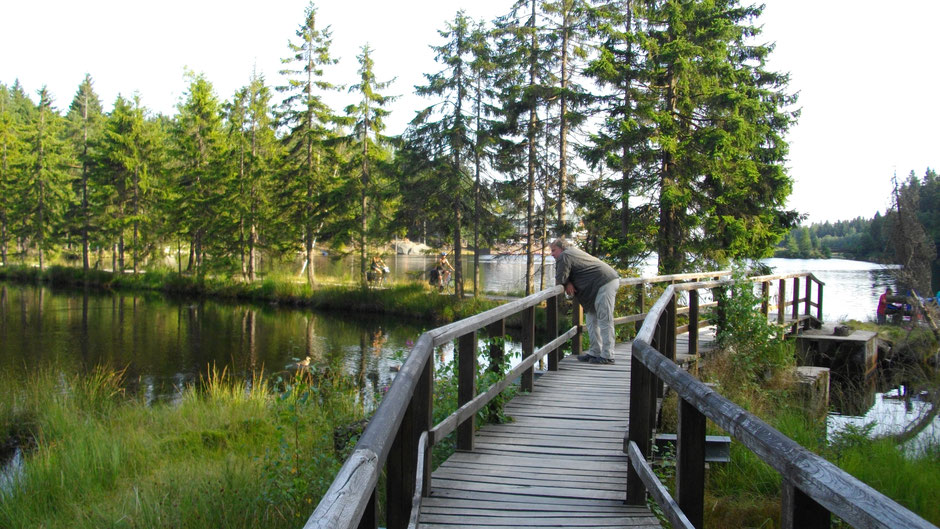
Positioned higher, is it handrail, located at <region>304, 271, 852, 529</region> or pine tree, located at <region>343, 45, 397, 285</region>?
pine tree, located at <region>343, 45, 397, 285</region>

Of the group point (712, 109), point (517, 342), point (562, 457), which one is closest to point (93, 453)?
point (562, 457)

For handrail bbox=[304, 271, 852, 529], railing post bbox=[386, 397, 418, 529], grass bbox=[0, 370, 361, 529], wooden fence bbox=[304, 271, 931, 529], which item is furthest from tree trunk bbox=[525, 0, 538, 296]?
railing post bbox=[386, 397, 418, 529]

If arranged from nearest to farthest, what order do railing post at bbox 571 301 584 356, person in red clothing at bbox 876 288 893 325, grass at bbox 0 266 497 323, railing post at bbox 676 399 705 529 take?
railing post at bbox 676 399 705 529
railing post at bbox 571 301 584 356
person in red clothing at bbox 876 288 893 325
grass at bbox 0 266 497 323

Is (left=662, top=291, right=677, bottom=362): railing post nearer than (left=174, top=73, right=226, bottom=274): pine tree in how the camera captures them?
Yes

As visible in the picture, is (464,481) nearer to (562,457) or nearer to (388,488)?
(562,457)

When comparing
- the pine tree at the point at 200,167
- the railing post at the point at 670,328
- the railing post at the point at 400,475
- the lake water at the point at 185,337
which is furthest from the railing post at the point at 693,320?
the pine tree at the point at 200,167

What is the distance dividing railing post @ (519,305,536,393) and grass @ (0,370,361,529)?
2.11 meters

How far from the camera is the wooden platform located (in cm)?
411

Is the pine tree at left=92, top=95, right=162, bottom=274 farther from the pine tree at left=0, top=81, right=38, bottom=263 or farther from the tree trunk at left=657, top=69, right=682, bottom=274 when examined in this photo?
the tree trunk at left=657, top=69, right=682, bottom=274

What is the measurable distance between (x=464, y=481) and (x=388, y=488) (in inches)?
68.7

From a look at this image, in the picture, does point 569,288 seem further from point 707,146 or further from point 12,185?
point 12,185

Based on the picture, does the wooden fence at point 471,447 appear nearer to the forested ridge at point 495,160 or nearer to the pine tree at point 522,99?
the forested ridge at point 495,160

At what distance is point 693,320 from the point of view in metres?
9.81

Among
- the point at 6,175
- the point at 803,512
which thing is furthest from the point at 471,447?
the point at 6,175
